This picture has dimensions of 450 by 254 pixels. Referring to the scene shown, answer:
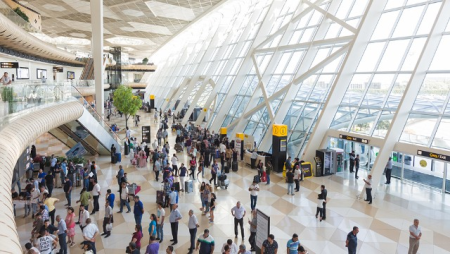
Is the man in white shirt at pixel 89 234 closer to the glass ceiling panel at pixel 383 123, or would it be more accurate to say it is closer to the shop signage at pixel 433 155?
the shop signage at pixel 433 155

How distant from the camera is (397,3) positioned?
16141 millimetres

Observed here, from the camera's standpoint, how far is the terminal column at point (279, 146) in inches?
661

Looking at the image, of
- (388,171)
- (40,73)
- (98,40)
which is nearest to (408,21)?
(388,171)

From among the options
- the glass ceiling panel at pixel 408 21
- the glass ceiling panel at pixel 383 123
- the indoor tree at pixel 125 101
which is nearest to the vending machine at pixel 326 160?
the glass ceiling panel at pixel 383 123

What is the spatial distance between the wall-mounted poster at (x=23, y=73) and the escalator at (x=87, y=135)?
8935 mm

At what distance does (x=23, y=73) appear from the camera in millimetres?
25812

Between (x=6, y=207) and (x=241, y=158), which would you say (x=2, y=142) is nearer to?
(x=6, y=207)

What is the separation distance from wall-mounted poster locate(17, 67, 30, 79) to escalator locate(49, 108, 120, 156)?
8935 millimetres

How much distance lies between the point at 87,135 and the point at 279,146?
11.2m

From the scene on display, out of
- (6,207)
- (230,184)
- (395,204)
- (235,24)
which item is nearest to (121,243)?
(6,207)

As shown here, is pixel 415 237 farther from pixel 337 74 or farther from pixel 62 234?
pixel 337 74

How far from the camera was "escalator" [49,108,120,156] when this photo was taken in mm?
17184

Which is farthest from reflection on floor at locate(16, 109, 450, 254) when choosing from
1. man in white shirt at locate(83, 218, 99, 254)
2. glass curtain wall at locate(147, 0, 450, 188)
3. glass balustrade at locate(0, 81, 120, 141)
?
glass balustrade at locate(0, 81, 120, 141)

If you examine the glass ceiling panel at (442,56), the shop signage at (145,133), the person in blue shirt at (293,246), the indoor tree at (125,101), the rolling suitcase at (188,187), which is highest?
the glass ceiling panel at (442,56)
